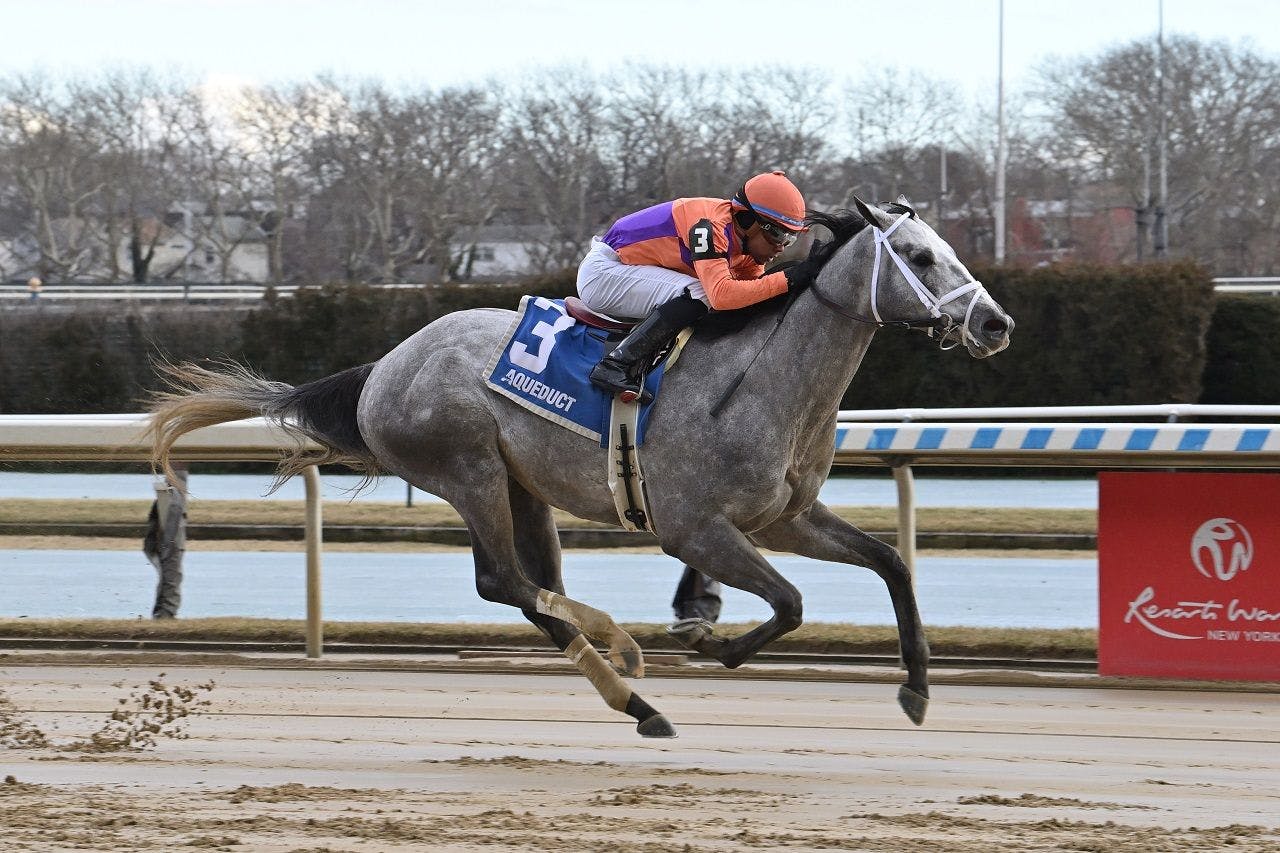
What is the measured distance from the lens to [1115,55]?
1869 inches

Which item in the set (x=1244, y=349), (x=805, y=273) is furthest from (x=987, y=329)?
(x=1244, y=349)

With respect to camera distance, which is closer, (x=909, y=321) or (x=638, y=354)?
(x=909, y=321)

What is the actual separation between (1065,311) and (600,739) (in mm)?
14371

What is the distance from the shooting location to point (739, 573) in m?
4.86

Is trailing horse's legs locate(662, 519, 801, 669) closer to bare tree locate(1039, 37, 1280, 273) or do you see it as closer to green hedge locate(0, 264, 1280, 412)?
green hedge locate(0, 264, 1280, 412)

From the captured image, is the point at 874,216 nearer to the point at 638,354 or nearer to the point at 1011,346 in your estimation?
the point at 638,354

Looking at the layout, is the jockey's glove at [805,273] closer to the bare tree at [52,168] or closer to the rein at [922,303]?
the rein at [922,303]

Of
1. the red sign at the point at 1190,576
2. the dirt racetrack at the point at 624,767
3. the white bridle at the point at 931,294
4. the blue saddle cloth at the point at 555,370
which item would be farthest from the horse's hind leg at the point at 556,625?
the red sign at the point at 1190,576

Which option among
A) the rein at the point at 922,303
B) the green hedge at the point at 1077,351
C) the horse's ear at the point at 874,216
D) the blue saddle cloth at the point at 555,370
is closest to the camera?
the rein at the point at 922,303

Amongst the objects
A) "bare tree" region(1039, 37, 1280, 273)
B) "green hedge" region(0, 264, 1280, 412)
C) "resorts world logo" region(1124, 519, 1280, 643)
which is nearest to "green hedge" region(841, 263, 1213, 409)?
"green hedge" region(0, 264, 1280, 412)

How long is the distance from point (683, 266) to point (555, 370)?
529 millimetres

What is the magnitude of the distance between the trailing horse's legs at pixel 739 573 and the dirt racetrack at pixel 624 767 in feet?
1.19

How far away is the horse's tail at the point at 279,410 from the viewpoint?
234 inches

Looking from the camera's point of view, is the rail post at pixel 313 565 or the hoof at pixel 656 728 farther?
the rail post at pixel 313 565
